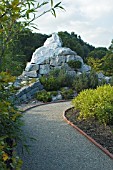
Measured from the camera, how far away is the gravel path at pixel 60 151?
4049mm

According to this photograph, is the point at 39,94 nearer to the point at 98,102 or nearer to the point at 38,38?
the point at 98,102

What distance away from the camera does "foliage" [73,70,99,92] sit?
1281 centimetres

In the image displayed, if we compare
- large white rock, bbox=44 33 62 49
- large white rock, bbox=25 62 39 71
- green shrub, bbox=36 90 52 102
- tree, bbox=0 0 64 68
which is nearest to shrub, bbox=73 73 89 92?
green shrub, bbox=36 90 52 102

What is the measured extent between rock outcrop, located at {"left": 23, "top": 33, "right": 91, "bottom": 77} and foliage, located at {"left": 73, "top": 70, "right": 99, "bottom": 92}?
1.55 m

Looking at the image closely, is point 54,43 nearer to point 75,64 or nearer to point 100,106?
point 75,64

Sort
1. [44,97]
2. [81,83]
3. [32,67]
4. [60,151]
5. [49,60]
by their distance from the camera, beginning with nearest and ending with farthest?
[60,151]
[44,97]
[81,83]
[32,67]
[49,60]

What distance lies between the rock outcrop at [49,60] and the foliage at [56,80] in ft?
2.38

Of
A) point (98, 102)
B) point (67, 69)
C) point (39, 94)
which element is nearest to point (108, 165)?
point (98, 102)

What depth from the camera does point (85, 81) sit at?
514 inches

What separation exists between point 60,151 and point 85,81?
8.55 meters

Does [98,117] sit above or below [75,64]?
below

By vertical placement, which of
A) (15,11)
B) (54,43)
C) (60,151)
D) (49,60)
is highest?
(15,11)

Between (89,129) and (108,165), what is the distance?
205cm

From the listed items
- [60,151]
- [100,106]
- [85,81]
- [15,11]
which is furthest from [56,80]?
[15,11]
